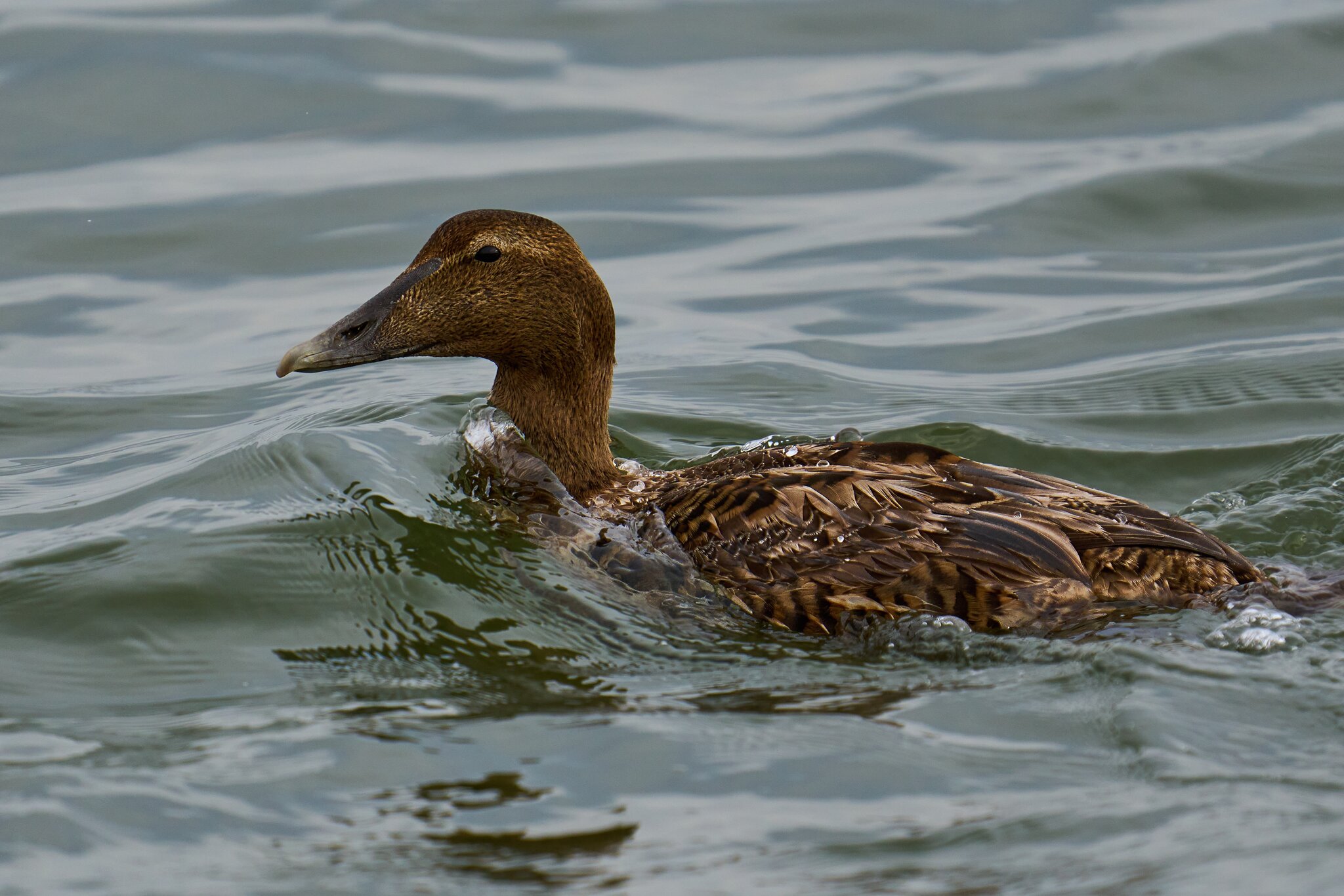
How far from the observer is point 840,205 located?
37.7 ft

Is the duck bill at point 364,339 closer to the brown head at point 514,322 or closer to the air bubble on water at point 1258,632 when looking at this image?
the brown head at point 514,322

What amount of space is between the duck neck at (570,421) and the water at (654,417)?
1.18 feet

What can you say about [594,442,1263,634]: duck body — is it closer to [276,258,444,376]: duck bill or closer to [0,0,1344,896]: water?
[0,0,1344,896]: water

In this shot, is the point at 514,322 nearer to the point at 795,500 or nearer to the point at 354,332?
the point at 354,332

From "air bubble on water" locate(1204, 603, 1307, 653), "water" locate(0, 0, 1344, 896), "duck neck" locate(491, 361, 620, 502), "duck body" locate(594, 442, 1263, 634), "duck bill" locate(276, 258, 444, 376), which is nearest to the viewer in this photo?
"water" locate(0, 0, 1344, 896)

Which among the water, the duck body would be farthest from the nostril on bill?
the duck body

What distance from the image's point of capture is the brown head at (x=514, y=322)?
259 inches

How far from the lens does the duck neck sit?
22.1ft

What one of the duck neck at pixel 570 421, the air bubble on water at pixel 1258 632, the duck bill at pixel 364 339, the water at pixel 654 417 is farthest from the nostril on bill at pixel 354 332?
the air bubble on water at pixel 1258 632

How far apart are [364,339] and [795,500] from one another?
1914mm

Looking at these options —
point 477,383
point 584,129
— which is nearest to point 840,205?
point 584,129

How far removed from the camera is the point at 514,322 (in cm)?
666

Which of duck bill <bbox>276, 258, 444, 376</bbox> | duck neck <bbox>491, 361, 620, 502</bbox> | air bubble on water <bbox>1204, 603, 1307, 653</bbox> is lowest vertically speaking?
air bubble on water <bbox>1204, 603, 1307, 653</bbox>

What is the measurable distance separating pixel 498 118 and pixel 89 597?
7032 millimetres
